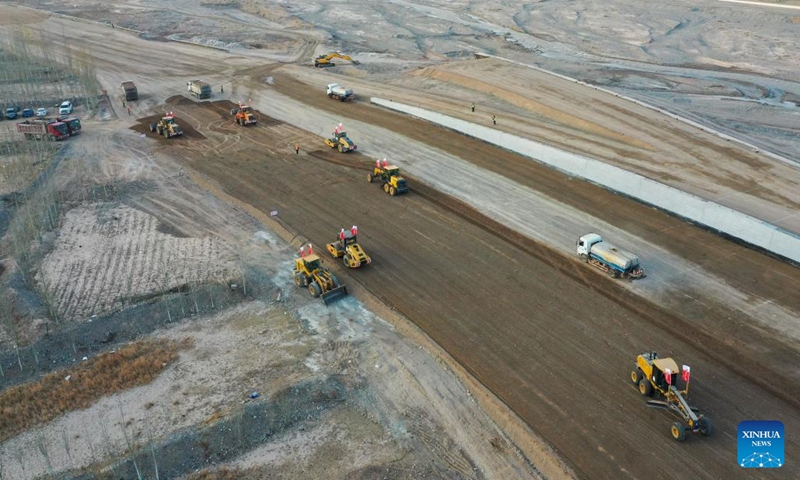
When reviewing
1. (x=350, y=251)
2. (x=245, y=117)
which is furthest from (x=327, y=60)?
(x=350, y=251)

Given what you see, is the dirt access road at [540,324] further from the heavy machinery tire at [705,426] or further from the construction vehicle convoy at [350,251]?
the construction vehicle convoy at [350,251]

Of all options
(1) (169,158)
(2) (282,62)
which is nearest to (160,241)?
(1) (169,158)

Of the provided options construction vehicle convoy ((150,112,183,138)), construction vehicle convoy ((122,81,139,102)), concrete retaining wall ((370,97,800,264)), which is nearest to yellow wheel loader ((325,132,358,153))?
concrete retaining wall ((370,97,800,264))

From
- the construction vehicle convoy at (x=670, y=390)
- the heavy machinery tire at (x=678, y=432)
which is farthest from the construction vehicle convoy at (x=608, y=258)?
the heavy machinery tire at (x=678, y=432)

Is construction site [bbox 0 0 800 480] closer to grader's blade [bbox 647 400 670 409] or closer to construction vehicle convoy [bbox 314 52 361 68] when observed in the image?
grader's blade [bbox 647 400 670 409]

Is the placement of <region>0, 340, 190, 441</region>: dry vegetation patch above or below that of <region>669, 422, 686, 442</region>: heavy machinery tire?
below

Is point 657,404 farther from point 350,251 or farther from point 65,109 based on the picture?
point 65,109
